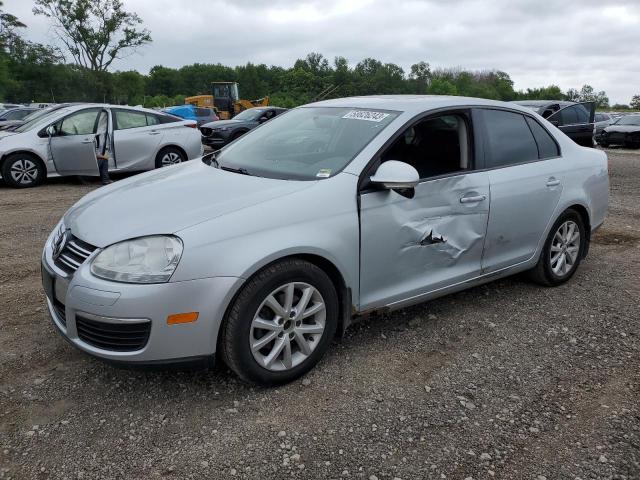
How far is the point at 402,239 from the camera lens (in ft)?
10.7

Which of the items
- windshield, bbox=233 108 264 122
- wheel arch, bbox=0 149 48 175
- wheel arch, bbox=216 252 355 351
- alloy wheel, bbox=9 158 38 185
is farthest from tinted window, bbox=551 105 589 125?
wheel arch, bbox=216 252 355 351

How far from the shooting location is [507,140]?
3.99 meters

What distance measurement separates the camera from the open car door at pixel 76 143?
919 cm

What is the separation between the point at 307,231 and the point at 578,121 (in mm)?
11864

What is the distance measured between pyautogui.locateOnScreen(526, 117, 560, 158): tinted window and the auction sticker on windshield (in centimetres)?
142

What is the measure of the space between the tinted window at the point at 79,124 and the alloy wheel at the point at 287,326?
7740mm

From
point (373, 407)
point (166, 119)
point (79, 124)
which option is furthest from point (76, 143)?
point (373, 407)

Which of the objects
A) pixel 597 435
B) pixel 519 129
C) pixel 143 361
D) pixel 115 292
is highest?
pixel 519 129

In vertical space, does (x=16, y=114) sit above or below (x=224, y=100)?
below

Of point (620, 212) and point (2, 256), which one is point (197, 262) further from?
point (620, 212)

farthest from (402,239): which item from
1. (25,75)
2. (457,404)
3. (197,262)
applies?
(25,75)

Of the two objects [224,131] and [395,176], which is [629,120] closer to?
[224,131]

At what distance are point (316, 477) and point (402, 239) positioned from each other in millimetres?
1463

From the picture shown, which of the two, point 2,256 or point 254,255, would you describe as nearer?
point 254,255
